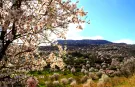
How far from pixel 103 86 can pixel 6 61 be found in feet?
80.1

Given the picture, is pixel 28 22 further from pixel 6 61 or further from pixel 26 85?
pixel 26 85

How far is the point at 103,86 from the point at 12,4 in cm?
2599

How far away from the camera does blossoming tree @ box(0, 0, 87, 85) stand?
12941 millimetres

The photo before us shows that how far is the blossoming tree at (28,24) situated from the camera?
12941 mm

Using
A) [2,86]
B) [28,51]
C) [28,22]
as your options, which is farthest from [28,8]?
[2,86]

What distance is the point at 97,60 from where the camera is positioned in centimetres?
12675

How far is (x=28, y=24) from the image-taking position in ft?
43.7

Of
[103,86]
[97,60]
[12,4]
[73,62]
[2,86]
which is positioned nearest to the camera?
[12,4]

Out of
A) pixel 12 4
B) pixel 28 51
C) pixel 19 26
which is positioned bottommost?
pixel 28 51

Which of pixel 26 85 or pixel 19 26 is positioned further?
pixel 26 85

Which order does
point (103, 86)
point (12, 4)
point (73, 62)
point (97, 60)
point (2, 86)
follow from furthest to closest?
1. point (97, 60)
2. point (73, 62)
3. point (103, 86)
4. point (2, 86)
5. point (12, 4)

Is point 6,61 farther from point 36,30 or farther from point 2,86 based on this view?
point 36,30

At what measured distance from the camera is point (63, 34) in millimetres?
14664

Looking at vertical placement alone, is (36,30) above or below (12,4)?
below
